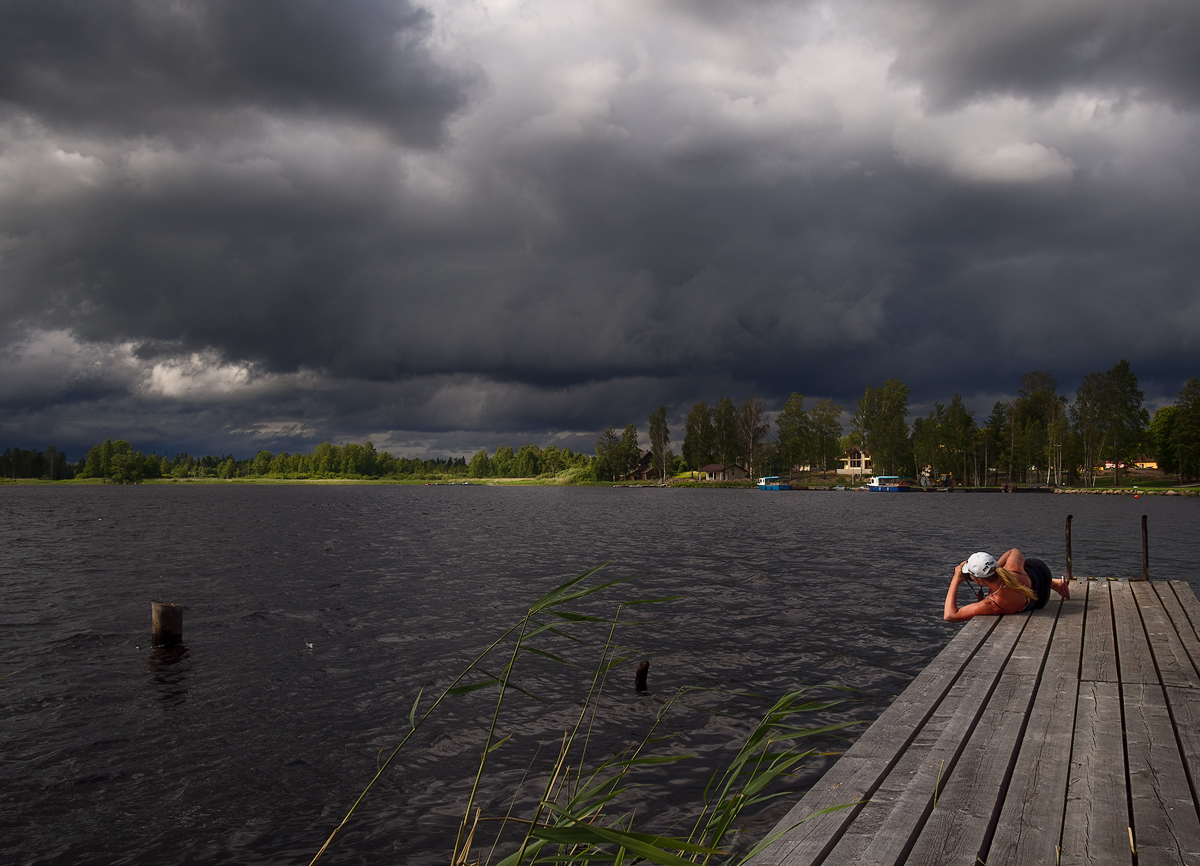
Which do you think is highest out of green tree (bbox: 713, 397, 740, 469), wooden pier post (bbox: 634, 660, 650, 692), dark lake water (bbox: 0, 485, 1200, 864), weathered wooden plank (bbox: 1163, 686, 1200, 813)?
green tree (bbox: 713, 397, 740, 469)

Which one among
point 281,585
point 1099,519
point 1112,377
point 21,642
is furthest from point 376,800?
point 1112,377

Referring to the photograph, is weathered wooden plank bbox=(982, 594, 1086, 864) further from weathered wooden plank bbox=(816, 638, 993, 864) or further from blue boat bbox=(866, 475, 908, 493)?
blue boat bbox=(866, 475, 908, 493)

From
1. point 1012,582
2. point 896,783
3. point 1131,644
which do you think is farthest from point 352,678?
point 1131,644

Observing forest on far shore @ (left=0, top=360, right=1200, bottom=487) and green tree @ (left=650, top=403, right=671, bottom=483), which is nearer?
forest on far shore @ (left=0, top=360, right=1200, bottom=487)

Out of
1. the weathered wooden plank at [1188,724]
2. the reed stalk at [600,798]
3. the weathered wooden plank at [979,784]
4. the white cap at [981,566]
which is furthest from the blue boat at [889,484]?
the weathered wooden plank at [979,784]

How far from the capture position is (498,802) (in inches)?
313

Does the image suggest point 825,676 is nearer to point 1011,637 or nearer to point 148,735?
point 1011,637

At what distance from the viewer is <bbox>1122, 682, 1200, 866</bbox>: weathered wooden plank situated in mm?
3895

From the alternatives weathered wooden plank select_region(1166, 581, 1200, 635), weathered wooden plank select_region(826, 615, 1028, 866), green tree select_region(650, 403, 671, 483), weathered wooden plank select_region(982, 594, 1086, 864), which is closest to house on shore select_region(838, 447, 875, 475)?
green tree select_region(650, 403, 671, 483)

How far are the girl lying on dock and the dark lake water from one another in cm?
153

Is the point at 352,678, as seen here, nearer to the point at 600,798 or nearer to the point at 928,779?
the point at 600,798

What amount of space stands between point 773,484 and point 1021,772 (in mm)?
137296

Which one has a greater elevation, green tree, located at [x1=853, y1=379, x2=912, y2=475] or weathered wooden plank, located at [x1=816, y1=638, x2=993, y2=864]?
green tree, located at [x1=853, y1=379, x2=912, y2=475]

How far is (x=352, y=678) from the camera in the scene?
12961 millimetres
